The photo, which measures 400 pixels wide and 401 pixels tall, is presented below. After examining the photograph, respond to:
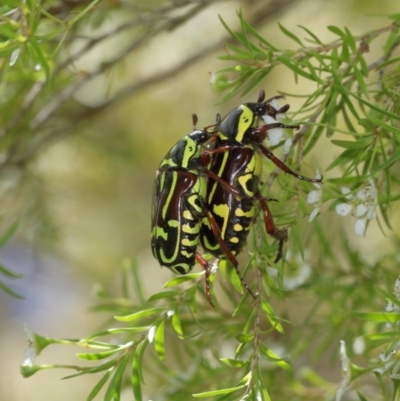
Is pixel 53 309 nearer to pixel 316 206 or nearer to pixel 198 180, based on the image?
pixel 198 180

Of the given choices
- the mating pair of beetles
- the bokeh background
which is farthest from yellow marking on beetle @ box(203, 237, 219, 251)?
the bokeh background

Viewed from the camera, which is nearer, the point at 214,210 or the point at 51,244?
the point at 214,210

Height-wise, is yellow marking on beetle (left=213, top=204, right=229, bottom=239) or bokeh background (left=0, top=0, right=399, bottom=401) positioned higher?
bokeh background (left=0, top=0, right=399, bottom=401)

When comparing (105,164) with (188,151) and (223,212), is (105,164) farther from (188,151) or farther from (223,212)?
(223,212)

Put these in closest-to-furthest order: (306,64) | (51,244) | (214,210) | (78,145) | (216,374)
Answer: (306,64)
(214,210)
(216,374)
(51,244)
(78,145)

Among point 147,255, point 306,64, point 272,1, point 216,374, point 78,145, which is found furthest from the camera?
point 147,255

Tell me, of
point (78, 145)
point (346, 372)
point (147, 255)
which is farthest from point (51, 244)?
point (147, 255)

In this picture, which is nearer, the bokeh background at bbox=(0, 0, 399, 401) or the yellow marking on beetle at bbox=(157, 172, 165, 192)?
the yellow marking on beetle at bbox=(157, 172, 165, 192)

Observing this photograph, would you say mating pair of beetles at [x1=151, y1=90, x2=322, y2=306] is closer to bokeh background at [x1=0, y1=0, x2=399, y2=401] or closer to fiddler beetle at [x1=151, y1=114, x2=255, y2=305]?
fiddler beetle at [x1=151, y1=114, x2=255, y2=305]
